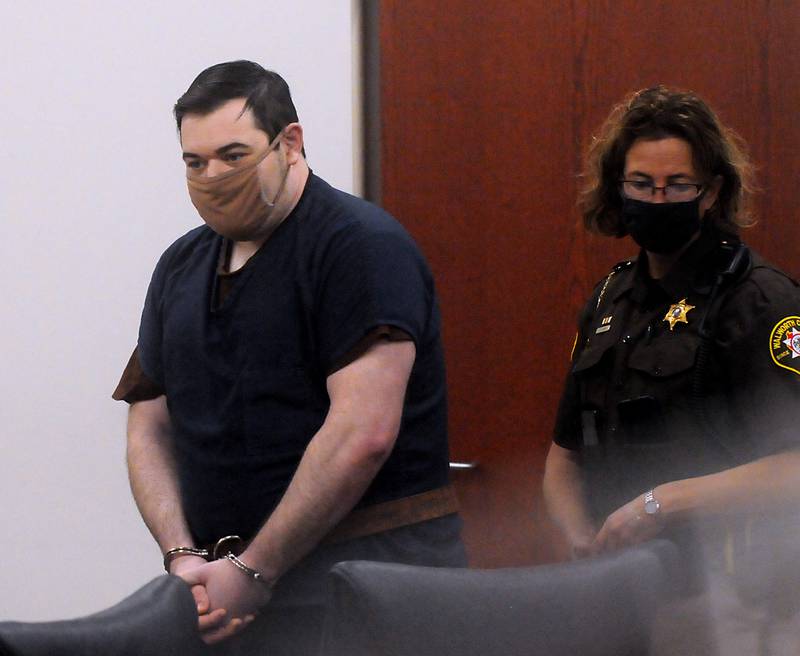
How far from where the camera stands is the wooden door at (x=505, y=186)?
7.82 feet

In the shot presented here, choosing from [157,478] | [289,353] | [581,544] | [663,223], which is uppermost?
[663,223]

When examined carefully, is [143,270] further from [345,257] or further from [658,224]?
[658,224]

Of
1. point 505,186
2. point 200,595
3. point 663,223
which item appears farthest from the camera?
point 505,186

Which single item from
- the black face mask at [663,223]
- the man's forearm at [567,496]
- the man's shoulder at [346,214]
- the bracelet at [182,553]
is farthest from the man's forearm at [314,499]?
the black face mask at [663,223]

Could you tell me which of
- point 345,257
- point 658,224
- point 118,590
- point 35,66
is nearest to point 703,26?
point 658,224

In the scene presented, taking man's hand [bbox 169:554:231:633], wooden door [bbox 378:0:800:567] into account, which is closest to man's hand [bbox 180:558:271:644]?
man's hand [bbox 169:554:231:633]

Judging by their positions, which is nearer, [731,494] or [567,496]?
[731,494]

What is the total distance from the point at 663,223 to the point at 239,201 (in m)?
0.63

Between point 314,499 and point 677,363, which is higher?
point 677,363

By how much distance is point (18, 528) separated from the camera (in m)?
2.62

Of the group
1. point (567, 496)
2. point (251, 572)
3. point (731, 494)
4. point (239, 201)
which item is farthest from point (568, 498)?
point (239, 201)

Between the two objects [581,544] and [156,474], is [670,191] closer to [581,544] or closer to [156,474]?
[581,544]

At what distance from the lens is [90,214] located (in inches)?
102

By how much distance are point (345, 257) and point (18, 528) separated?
1327 millimetres
